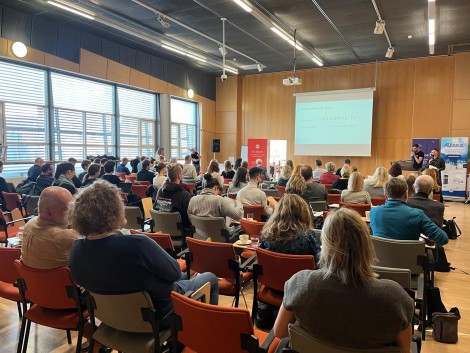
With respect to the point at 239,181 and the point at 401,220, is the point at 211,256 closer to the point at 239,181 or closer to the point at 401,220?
the point at 401,220

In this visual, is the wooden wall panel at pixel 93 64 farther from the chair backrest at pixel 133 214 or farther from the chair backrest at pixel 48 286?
the chair backrest at pixel 48 286

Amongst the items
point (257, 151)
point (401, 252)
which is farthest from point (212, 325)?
point (257, 151)

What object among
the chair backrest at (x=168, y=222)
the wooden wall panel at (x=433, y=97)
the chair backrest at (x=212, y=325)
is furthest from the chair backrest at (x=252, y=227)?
the wooden wall panel at (x=433, y=97)

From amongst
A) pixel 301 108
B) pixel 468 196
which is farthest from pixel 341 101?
pixel 468 196

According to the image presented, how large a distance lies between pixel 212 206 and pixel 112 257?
Result: 2.21m

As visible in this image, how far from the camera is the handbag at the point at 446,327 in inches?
113

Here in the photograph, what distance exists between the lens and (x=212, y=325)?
1596 mm

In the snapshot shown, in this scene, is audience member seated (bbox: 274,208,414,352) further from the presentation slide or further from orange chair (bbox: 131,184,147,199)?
the presentation slide

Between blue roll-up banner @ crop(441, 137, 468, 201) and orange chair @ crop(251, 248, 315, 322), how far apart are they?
1032 centimetres

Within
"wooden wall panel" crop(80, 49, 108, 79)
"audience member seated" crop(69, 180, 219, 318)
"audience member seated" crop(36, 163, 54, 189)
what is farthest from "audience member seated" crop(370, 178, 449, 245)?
"wooden wall panel" crop(80, 49, 108, 79)

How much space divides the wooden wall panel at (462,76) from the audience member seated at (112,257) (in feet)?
39.7

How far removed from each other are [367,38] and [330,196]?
236 inches

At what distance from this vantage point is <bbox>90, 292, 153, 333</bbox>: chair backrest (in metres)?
1.85

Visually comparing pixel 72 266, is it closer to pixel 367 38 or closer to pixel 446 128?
pixel 367 38
